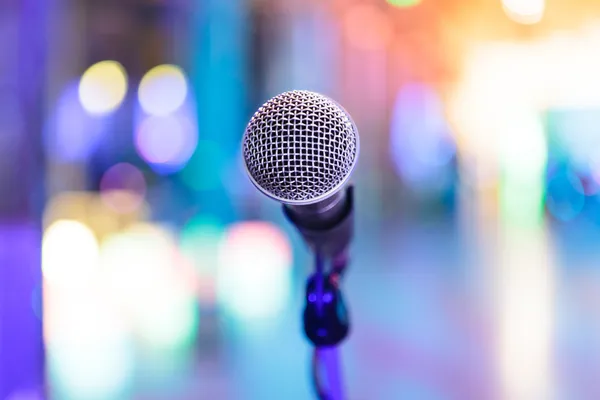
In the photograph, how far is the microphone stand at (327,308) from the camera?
2.34ft

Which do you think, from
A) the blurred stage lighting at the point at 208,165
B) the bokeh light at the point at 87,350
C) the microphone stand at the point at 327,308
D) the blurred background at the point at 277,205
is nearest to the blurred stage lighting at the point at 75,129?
the blurred background at the point at 277,205

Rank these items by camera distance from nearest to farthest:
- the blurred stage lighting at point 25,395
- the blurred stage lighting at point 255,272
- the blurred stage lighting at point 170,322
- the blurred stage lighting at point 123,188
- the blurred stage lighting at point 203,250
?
the blurred stage lighting at point 25,395 → the blurred stage lighting at point 170,322 → the blurred stage lighting at point 255,272 → the blurred stage lighting at point 203,250 → the blurred stage lighting at point 123,188

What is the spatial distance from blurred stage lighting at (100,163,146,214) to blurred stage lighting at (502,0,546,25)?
4.36 metres

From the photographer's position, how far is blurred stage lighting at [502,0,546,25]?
5.93m

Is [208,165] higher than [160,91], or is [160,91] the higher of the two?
[160,91]

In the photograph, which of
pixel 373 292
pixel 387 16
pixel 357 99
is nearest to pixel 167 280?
pixel 373 292

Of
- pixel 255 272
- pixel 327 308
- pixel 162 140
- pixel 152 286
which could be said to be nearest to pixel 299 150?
pixel 327 308

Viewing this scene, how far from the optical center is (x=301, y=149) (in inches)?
22.7

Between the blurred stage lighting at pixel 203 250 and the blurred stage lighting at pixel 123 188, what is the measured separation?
34.3 inches

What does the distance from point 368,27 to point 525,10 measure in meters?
1.62

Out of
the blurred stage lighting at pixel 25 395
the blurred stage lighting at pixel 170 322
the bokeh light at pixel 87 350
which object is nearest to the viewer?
the blurred stage lighting at pixel 25 395

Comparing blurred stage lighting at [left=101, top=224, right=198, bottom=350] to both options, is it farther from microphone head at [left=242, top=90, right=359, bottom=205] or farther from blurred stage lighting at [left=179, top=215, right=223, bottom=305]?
microphone head at [left=242, top=90, right=359, bottom=205]

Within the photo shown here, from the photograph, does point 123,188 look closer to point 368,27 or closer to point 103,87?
point 103,87

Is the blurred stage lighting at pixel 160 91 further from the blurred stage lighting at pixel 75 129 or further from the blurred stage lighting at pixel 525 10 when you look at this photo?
the blurred stage lighting at pixel 525 10
